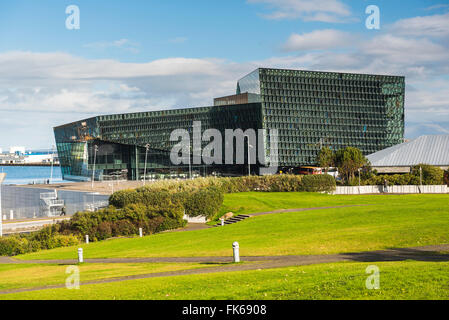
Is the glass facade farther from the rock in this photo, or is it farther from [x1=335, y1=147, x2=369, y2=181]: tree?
the rock

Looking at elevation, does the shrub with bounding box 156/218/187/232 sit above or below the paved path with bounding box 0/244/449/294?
below

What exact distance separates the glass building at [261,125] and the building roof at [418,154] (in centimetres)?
2460

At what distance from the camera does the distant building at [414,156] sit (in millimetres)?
77750

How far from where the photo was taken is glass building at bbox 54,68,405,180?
104062 millimetres

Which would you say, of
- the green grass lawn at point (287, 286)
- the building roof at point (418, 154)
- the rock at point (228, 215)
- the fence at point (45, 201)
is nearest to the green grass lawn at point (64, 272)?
the green grass lawn at point (287, 286)

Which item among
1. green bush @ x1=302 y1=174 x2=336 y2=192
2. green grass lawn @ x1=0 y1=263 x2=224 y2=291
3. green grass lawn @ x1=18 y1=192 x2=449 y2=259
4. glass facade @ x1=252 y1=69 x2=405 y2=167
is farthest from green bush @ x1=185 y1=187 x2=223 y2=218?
glass facade @ x1=252 y1=69 x2=405 y2=167

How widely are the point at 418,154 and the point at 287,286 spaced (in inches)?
2915

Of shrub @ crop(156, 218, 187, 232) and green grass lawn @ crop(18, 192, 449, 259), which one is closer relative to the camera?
green grass lawn @ crop(18, 192, 449, 259)

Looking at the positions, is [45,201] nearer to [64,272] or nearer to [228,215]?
[228,215]

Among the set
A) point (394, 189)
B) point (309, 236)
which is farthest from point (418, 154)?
point (309, 236)

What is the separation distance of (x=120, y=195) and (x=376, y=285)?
38.0 meters

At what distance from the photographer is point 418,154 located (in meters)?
80.4

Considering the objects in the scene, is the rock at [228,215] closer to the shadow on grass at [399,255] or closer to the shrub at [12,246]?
the shrub at [12,246]

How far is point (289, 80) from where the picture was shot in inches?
4230
